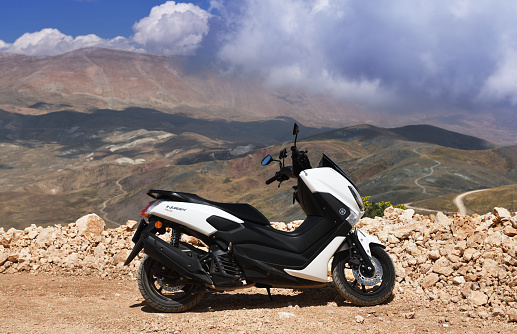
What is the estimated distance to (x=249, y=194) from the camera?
104 meters

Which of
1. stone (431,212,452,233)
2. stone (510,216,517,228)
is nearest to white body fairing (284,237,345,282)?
stone (431,212,452,233)

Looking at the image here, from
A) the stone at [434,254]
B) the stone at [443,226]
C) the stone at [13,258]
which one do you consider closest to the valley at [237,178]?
the stone at [443,226]

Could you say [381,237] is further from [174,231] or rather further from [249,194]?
[249,194]

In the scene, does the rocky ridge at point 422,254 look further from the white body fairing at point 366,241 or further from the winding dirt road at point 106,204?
the winding dirt road at point 106,204

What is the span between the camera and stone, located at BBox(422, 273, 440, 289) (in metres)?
6.41

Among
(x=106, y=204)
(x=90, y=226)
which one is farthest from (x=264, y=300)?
(x=106, y=204)

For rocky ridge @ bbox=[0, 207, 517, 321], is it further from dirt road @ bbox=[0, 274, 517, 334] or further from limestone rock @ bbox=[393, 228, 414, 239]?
dirt road @ bbox=[0, 274, 517, 334]

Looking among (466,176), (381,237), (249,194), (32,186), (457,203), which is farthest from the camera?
(32,186)

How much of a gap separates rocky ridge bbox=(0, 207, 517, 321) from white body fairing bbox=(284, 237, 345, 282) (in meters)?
1.41

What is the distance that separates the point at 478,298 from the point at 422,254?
139 centimetres

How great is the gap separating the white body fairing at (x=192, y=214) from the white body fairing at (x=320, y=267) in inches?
39.7

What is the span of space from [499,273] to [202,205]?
3.97m

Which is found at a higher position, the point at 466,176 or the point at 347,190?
the point at 347,190

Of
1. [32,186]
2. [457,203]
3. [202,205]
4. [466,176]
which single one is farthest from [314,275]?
[32,186]
